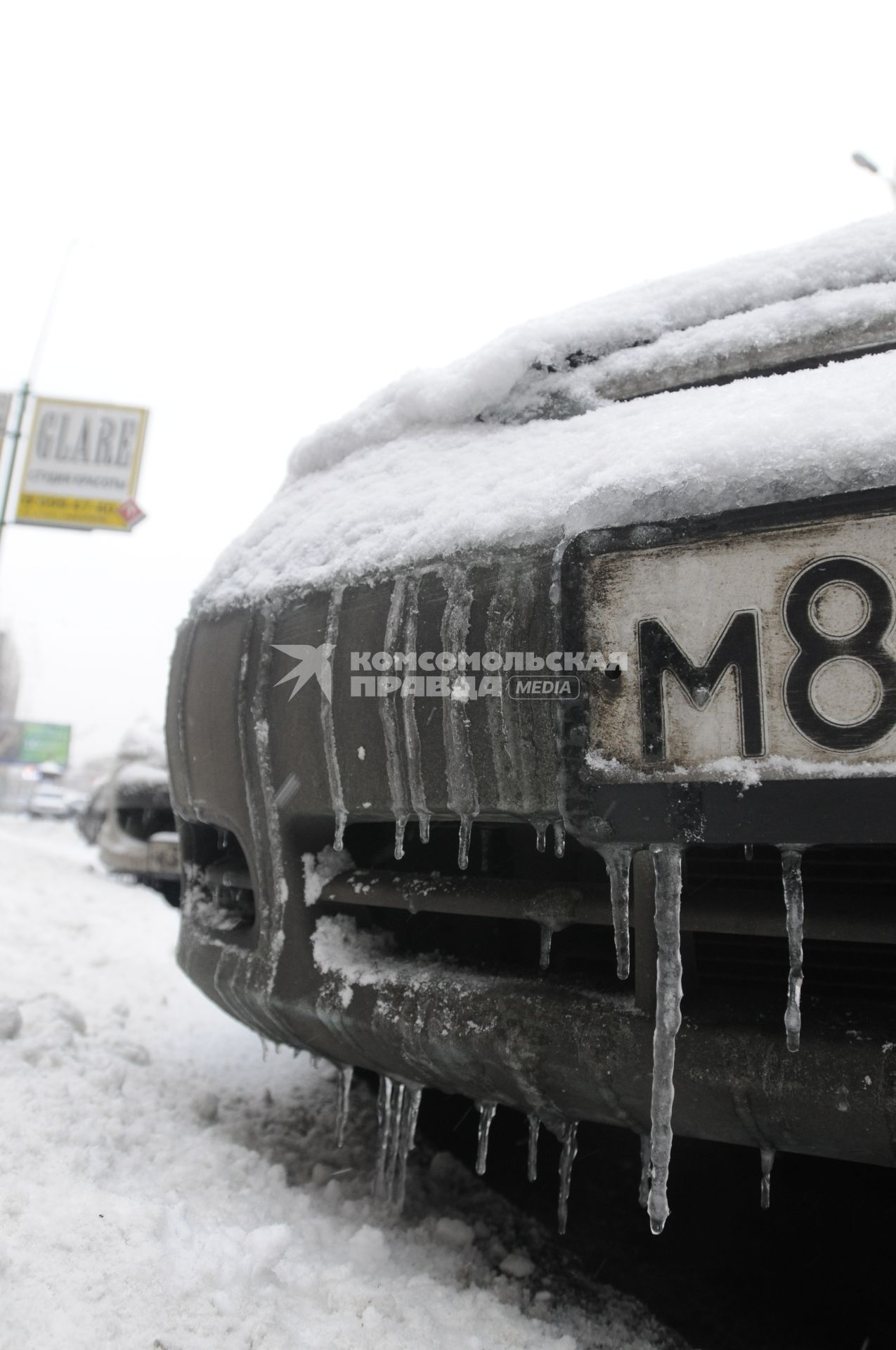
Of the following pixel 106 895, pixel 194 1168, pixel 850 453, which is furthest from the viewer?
pixel 106 895

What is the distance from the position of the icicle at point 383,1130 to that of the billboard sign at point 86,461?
29.8ft

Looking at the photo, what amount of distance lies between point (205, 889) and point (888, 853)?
49.7 inches

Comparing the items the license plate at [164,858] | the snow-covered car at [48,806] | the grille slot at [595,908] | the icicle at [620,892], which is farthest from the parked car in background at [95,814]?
the snow-covered car at [48,806]

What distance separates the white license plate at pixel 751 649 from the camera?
38.9 inches

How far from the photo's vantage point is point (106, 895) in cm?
507

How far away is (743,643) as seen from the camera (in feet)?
3.42

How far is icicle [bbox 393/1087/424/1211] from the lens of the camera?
5.16 feet

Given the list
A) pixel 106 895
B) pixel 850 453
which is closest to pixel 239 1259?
pixel 850 453

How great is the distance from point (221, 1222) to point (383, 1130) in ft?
1.03

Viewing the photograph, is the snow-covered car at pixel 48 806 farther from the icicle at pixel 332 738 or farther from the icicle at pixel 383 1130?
the icicle at pixel 332 738

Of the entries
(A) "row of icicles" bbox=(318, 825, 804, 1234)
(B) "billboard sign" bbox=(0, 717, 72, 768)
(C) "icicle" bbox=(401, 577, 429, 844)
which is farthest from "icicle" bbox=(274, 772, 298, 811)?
(B) "billboard sign" bbox=(0, 717, 72, 768)

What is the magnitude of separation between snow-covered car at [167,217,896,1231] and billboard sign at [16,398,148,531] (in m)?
8.75

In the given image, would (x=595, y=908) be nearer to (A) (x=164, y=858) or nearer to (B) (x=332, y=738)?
(B) (x=332, y=738)

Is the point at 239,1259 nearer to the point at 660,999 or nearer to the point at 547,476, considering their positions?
the point at 660,999
